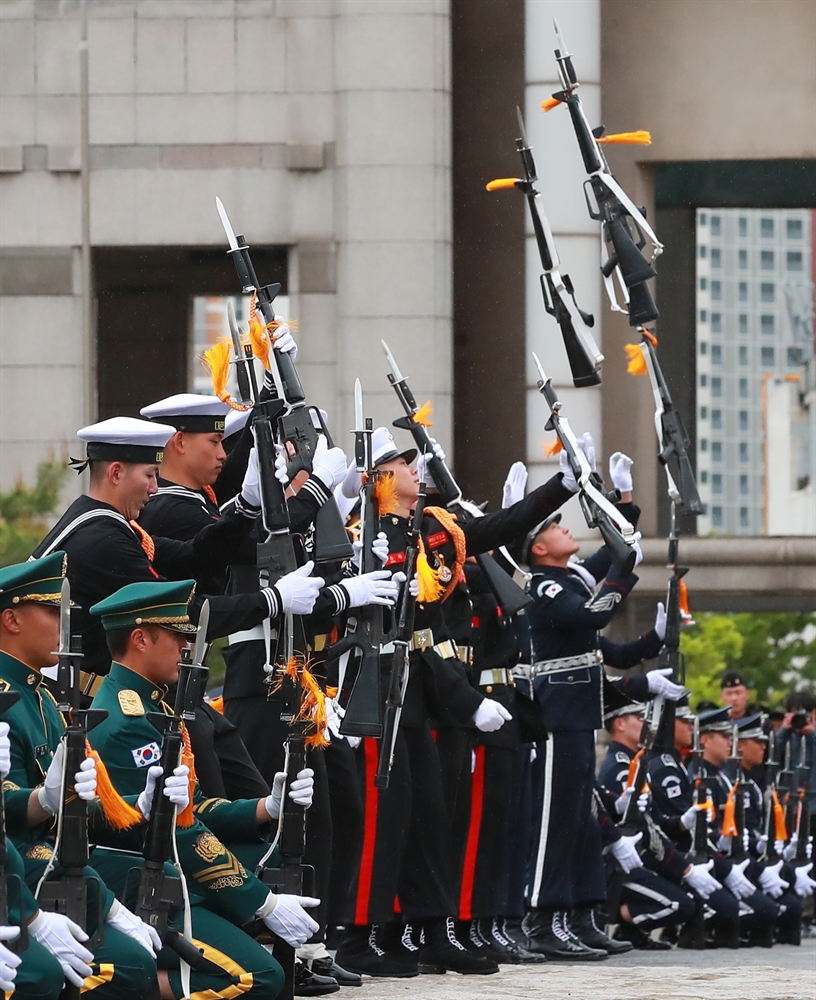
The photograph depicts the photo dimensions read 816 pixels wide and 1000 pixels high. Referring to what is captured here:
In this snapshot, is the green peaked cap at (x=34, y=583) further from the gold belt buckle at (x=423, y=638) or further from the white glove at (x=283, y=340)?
the gold belt buckle at (x=423, y=638)

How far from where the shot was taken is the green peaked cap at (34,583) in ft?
17.9

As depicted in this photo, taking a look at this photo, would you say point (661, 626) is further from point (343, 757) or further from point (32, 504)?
point (32, 504)

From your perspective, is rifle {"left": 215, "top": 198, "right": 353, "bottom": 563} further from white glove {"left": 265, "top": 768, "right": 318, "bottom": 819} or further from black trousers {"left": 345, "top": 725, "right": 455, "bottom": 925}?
black trousers {"left": 345, "top": 725, "right": 455, "bottom": 925}

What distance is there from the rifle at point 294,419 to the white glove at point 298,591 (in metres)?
0.36

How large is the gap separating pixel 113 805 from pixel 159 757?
21cm

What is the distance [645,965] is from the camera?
29.3ft

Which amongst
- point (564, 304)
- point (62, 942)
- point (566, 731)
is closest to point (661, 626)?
point (566, 731)

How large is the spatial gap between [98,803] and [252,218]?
1280 centimetres

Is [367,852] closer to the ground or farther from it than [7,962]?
closer to the ground

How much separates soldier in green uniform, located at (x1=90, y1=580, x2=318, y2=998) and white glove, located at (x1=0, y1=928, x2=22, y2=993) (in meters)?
1.00

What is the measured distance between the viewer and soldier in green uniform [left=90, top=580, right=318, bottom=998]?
5.77 meters

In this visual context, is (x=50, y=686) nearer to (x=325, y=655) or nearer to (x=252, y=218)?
(x=325, y=655)

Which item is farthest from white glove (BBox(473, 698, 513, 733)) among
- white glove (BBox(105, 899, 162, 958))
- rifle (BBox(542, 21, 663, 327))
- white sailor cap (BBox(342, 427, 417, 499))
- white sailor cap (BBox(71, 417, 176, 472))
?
white glove (BBox(105, 899, 162, 958))

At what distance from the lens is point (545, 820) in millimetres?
9297
